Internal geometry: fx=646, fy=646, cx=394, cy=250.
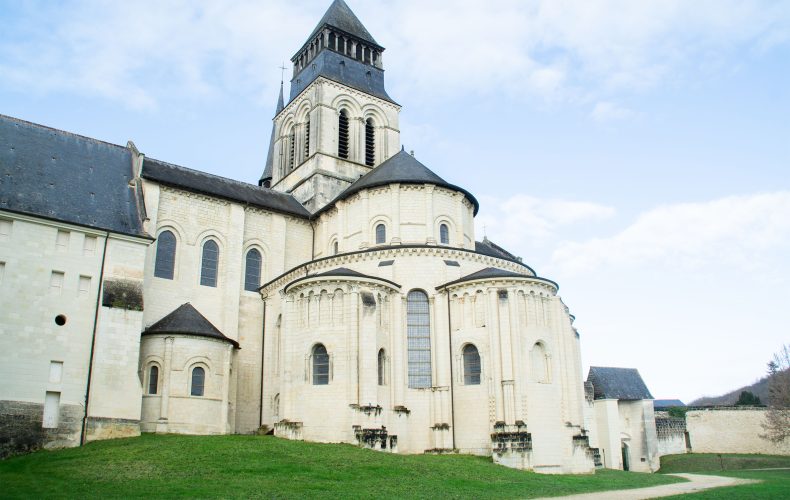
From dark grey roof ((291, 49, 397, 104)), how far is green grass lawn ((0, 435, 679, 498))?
30076 mm

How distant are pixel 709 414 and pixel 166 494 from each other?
52.2m

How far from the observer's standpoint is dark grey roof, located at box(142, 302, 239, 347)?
30.5 meters

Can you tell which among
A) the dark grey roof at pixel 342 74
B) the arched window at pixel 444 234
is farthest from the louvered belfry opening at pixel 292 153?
the arched window at pixel 444 234

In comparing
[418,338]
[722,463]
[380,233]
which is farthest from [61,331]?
[722,463]

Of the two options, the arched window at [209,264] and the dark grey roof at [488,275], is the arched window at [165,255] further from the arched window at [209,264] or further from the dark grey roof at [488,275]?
the dark grey roof at [488,275]

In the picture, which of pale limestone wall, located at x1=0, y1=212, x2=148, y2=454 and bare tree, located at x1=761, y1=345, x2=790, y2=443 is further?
bare tree, located at x1=761, y1=345, x2=790, y2=443

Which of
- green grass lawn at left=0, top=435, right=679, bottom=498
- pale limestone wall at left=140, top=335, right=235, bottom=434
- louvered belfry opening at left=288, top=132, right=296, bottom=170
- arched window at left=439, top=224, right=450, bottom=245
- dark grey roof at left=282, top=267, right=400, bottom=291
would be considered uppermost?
louvered belfry opening at left=288, top=132, right=296, bottom=170

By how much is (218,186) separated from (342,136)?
12381 millimetres

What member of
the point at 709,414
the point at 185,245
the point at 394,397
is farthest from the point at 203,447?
the point at 709,414

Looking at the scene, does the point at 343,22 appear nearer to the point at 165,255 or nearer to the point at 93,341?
the point at 165,255

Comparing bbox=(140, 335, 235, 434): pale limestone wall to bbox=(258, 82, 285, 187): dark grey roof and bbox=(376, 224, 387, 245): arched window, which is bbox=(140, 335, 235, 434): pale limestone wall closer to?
bbox=(376, 224, 387, 245): arched window

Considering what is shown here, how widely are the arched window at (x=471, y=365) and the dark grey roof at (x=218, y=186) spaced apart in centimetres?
1469

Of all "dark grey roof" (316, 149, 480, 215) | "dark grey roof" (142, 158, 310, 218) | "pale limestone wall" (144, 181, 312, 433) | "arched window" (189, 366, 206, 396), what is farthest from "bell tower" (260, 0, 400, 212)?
"arched window" (189, 366, 206, 396)

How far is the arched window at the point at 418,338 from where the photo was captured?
3074cm
